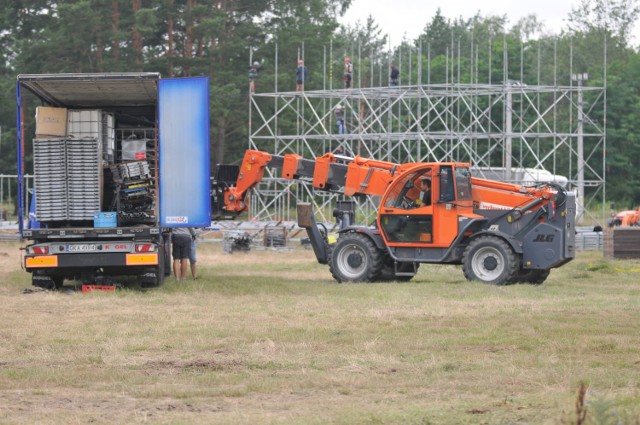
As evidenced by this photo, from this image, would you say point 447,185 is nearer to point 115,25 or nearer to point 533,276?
point 533,276

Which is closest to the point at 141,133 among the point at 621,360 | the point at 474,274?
the point at 474,274

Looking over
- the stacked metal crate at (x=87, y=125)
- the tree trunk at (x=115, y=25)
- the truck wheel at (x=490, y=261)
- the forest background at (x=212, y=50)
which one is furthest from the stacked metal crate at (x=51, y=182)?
the tree trunk at (x=115, y=25)

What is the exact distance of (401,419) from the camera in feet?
29.7

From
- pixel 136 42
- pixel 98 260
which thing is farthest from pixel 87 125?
pixel 136 42

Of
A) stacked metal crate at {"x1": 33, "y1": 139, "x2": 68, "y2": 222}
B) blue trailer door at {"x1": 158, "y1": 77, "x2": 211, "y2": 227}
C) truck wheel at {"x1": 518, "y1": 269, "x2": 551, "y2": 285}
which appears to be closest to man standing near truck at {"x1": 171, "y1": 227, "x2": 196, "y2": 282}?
blue trailer door at {"x1": 158, "y1": 77, "x2": 211, "y2": 227}

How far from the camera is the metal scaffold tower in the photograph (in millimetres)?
43594

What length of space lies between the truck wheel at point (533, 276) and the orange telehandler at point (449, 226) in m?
0.02

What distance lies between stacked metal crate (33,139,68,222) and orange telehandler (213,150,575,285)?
18.6ft

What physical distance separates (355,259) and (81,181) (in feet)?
19.2

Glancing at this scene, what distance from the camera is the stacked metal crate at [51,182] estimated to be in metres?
20.7

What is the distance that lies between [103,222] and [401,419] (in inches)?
487

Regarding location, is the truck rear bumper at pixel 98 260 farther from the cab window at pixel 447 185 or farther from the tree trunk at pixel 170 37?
the tree trunk at pixel 170 37

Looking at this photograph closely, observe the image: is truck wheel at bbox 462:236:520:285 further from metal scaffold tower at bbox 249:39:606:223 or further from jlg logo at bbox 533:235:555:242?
metal scaffold tower at bbox 249:39:606:223

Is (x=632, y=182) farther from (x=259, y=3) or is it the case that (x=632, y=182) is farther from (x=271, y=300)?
(x=271, y=300)
